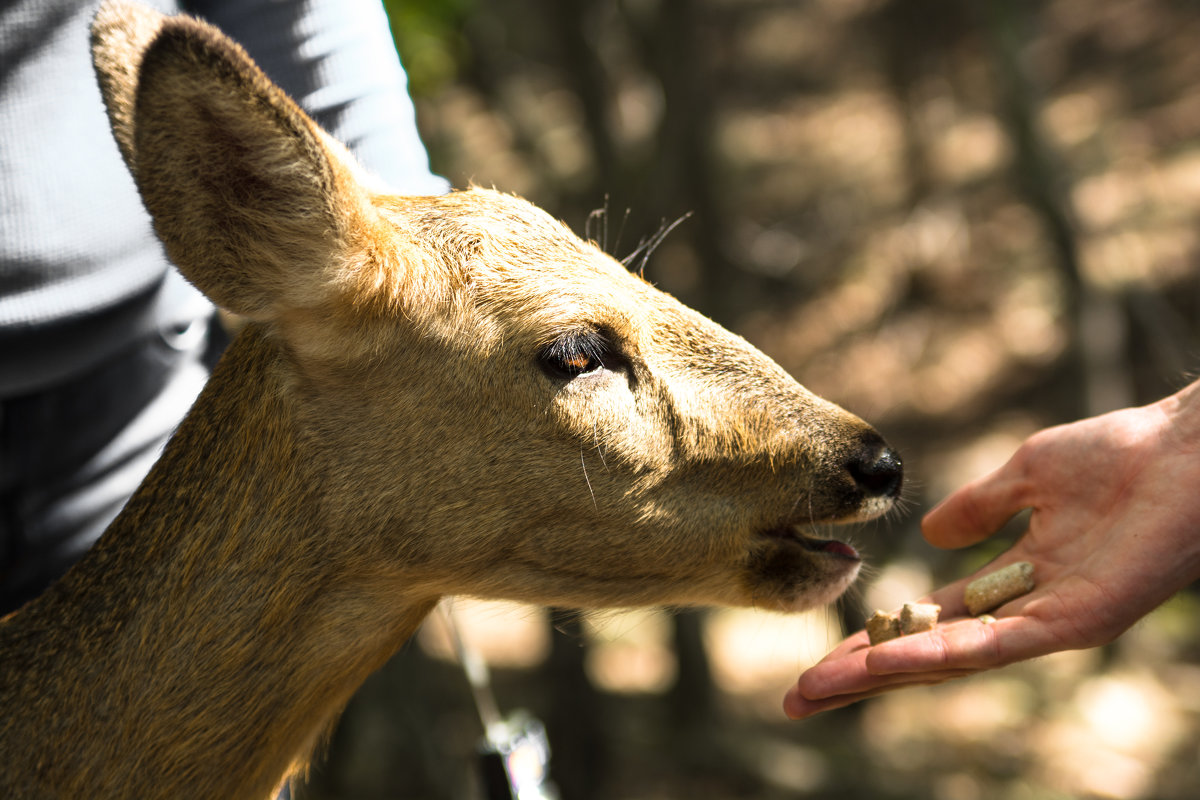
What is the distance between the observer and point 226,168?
7.70 ft

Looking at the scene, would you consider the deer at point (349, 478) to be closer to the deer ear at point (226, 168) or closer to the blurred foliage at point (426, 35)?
the deer ear at point (226, 168)

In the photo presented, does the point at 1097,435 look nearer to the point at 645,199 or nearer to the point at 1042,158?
the point at 645,199

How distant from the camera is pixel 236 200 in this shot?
7.84 ft

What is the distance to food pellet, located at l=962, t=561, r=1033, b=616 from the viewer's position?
2.69m

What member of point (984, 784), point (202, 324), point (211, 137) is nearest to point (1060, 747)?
point (984, 784)

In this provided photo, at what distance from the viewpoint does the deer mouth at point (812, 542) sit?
268cm

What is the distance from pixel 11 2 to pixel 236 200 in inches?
27.0

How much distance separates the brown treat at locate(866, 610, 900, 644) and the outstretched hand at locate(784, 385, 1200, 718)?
0.03 meters

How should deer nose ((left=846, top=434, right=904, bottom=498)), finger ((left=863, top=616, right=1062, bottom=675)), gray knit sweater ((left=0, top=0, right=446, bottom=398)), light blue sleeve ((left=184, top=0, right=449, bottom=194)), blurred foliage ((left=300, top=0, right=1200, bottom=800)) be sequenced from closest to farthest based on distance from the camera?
1. finger ((left=863, top=616, right=1062, bottom=675))
2. gray knit sweater ((left=0, top=0, right=446, bottom=398))
3. deer nose ((left=846, top=434, right=904, bottom=498))
4. light blue sleeve ((left=184, top=0, right=449, bottom=194))
5. blurred foliage ((left=300, top=0, right=1200, bottom=800))

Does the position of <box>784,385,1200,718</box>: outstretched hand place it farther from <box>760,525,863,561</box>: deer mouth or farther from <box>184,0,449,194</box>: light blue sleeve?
<box>184,0,449,194</box>: light blue sleeve

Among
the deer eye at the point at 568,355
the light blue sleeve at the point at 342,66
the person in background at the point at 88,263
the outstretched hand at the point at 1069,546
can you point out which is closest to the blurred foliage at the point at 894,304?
the outstretched hand at the point at 1069,546

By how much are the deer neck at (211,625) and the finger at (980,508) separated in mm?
1463

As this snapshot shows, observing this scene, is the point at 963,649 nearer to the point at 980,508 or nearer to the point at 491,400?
the point at 980,508

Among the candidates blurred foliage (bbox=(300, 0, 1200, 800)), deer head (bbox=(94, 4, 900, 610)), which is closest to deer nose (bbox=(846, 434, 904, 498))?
deer head (bbox=(94, 4, 900, 610))
